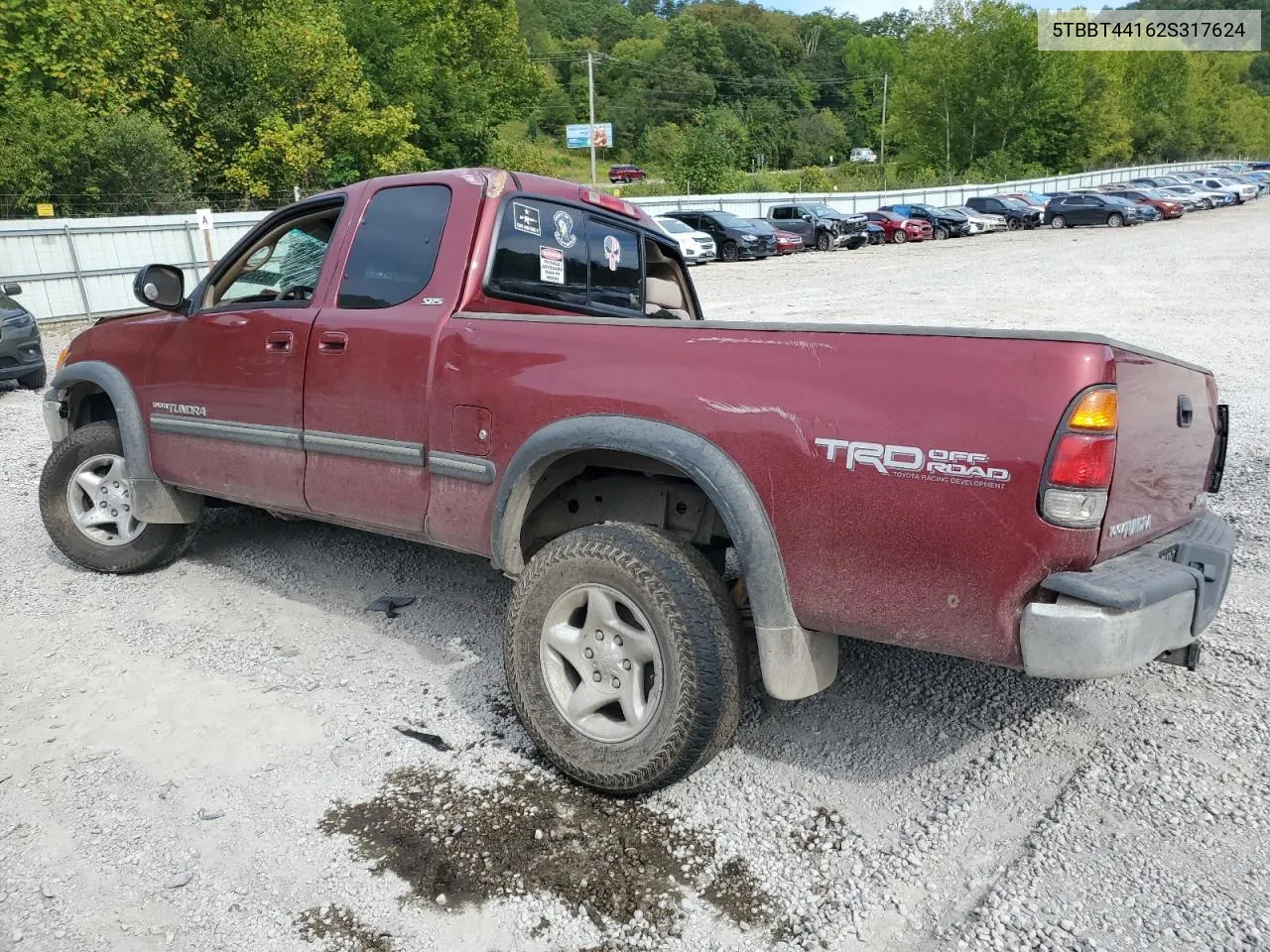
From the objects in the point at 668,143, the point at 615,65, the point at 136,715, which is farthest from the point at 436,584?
the point at 615,65

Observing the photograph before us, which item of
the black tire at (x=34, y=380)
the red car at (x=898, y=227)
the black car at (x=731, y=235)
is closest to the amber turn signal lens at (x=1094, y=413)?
the black tire at (x=34, y=380)

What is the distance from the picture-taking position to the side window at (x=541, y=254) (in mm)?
3738

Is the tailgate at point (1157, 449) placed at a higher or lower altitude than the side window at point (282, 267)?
lower

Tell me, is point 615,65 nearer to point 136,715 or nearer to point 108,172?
point 108,172

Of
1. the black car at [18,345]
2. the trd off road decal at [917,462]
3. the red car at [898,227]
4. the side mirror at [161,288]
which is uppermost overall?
the side mirror at [161,288]

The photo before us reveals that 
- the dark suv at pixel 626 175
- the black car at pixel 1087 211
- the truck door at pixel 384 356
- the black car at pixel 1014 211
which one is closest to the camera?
the truck door at pixel 384 356

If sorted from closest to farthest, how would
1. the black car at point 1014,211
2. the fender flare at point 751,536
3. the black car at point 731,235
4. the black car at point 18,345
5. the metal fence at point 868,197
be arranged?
the fender flare at point 751,536 < the black car at point 18,345 < the black car at point 731,235 < the metal fence at point 868,197 < the black car at point 1014,211

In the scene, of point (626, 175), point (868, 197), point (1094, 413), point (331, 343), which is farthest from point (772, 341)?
point (626, 175)

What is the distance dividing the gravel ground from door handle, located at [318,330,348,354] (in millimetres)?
1294

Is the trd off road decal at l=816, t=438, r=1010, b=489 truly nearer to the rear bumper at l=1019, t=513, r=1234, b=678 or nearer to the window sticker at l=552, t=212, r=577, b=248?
the rear bumper at l=1019, t=513, r=1234, b=678

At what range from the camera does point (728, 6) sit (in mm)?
154250

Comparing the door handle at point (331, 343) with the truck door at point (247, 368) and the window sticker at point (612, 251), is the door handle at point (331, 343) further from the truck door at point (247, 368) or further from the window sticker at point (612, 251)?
the window sticker at point (612, 251)

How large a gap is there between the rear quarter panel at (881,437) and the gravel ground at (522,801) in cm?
70

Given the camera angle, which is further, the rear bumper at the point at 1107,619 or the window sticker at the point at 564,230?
the window sticker at the point at 564,230
